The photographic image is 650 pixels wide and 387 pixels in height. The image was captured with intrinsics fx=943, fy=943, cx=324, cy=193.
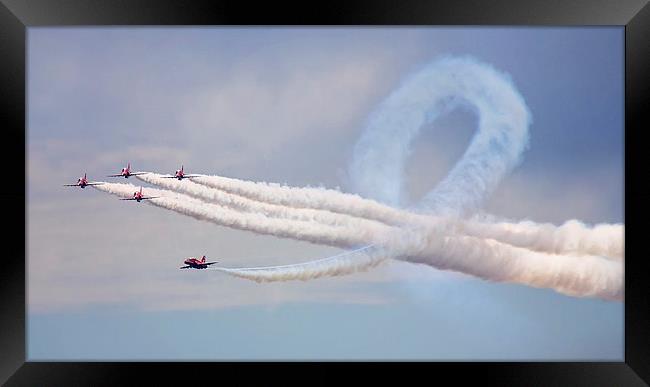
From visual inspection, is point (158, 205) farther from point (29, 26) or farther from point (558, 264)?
A: point (558, 264)

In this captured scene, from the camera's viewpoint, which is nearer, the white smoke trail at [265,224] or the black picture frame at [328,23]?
the black picture frame at [328,23]

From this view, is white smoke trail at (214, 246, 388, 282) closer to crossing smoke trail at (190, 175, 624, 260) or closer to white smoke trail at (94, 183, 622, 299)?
white smoke trail at (94, 183, 622, 299)

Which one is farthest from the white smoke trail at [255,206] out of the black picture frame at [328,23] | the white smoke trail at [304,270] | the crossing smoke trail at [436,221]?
the black picture frame at [328,23]

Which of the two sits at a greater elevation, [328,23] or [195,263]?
[328,23]

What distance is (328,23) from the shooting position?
21047 millimetres

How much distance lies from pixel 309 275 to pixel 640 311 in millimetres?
7946

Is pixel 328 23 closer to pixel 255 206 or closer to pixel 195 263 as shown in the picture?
pixel 255 206

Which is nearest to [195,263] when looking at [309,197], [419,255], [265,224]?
[265,224]

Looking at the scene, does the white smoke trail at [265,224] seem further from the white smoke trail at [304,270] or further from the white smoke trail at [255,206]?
the white smoke trail at [304,270]

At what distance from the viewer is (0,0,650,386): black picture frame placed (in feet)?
68.7

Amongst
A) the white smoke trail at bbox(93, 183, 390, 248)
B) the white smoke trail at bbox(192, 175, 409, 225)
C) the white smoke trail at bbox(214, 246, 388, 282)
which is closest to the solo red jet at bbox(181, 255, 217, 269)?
the white smoke trail at bbox(214, 246, 388, 282)

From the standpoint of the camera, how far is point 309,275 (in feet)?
77.7

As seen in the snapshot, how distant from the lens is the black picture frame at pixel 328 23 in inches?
824

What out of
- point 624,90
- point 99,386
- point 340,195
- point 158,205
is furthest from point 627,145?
point 99,386
